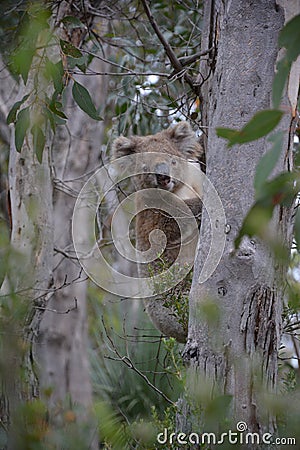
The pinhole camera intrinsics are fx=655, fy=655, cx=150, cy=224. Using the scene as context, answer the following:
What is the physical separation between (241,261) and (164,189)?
1580mm

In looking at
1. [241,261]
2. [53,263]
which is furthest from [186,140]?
[241,261]

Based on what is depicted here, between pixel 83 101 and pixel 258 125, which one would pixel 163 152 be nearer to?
pixel 83 101

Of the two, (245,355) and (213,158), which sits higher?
(213,158)

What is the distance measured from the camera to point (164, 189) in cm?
314

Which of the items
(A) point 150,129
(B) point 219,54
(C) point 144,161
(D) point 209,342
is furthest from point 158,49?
(D) point 209,342

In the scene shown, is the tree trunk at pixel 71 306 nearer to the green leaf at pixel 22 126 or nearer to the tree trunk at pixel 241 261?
the green leaf at pixel 22 126

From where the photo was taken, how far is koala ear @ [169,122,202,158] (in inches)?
125

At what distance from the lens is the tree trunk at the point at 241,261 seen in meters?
1.55

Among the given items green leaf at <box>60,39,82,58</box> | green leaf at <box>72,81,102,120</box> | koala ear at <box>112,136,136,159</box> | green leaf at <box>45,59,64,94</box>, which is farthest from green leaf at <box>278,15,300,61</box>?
koala ear at <box>112,136,136,159</box>

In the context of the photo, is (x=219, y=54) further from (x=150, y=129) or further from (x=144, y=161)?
(x=150, y=129)

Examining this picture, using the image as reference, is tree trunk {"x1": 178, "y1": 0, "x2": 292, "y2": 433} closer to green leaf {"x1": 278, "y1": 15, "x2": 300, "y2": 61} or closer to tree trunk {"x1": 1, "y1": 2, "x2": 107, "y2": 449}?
tree trunk {"x1": 1, "y1": 2, "x2": 107, "y2": 449}

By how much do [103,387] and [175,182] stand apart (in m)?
2.17

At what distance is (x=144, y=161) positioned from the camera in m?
3.35

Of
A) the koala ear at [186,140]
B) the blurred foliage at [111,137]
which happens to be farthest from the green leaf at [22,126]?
the koala ear at [186,140]
